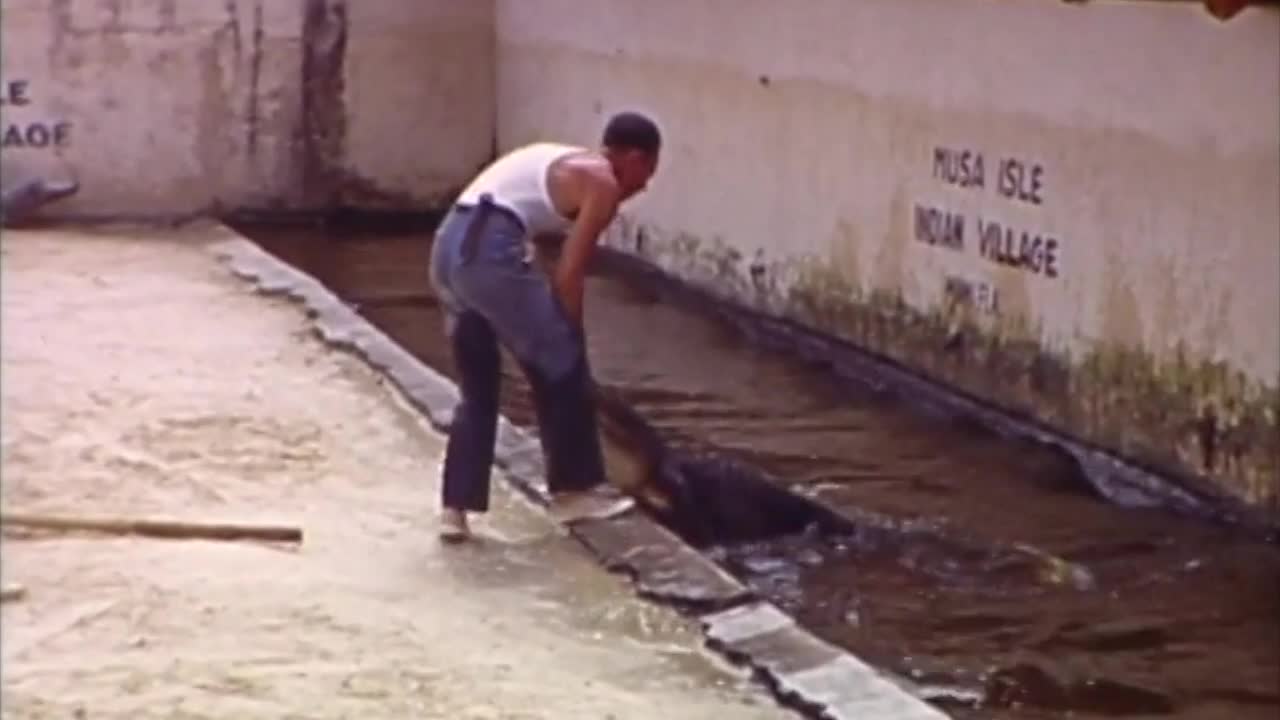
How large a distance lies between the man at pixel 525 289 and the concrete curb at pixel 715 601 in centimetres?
38

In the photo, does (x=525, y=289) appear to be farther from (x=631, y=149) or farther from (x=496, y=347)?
(x=631, y=149)

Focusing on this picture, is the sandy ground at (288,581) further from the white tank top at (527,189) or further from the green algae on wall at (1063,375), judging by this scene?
the green algae on wall at (1063,375)

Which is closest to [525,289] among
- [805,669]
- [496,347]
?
[496,347]

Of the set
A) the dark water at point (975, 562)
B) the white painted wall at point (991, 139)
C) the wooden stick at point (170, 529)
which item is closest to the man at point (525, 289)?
the wooden stick at point (170, 529)

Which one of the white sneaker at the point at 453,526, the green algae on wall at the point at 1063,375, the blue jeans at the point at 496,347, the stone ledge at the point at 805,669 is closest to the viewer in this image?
the stone ledge at the point at 805,669

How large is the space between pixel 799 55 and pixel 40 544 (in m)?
7.69

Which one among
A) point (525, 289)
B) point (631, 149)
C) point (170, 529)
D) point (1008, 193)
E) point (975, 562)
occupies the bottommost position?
point (975, 562)

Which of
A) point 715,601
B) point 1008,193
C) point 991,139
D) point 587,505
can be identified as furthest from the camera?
point 991,139

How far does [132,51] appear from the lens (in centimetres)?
1853

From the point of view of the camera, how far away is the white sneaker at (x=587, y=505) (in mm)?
8031

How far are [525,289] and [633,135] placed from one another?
24.4 inches

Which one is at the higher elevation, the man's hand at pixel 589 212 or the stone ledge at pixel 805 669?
the man's hand at pixel 589 212

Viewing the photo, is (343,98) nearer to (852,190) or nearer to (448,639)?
(852,190)

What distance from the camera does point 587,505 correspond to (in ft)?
→ 26.5
